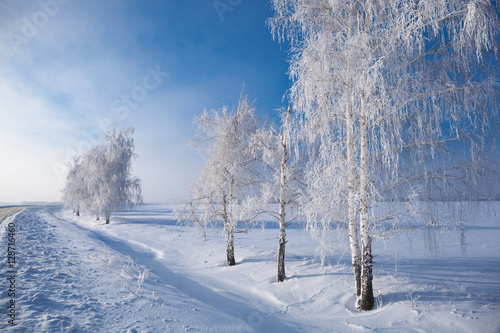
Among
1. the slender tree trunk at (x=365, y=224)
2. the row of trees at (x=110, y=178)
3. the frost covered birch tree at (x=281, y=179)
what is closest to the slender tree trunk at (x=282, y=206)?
the frost covered birch tree at (x=281, y=179)

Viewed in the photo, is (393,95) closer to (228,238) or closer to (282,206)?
(282,206)

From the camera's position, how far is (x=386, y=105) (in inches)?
169

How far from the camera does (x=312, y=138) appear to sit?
5.54 meters

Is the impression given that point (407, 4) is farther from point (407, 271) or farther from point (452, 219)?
point (407, 271)

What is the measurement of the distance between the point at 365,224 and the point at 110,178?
26.5 m

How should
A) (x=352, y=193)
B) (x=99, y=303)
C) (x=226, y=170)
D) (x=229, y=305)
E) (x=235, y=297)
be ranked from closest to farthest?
(x=99, y=303) → (x=352, y=193) → (x=229, y=305) → (x=235, y=297) → (x=226, y=170)

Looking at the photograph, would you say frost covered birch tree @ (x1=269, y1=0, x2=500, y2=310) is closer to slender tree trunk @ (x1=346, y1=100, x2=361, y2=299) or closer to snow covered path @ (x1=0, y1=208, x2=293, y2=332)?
slender tree trunk @ (x1=346, y1=100, x2=361, y2=299)

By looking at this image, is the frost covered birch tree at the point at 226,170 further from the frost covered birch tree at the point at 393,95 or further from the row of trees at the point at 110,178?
the row of trees at the point at 110,178

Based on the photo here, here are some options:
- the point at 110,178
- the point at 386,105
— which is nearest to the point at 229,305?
the point at 386,105

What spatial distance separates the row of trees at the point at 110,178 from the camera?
2381cm

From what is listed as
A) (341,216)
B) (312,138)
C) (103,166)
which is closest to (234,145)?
(312,138)

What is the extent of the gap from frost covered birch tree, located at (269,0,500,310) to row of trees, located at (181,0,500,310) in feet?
0.07

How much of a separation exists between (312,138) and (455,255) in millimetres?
10287

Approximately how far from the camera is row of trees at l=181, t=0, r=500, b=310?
13.1 ft
